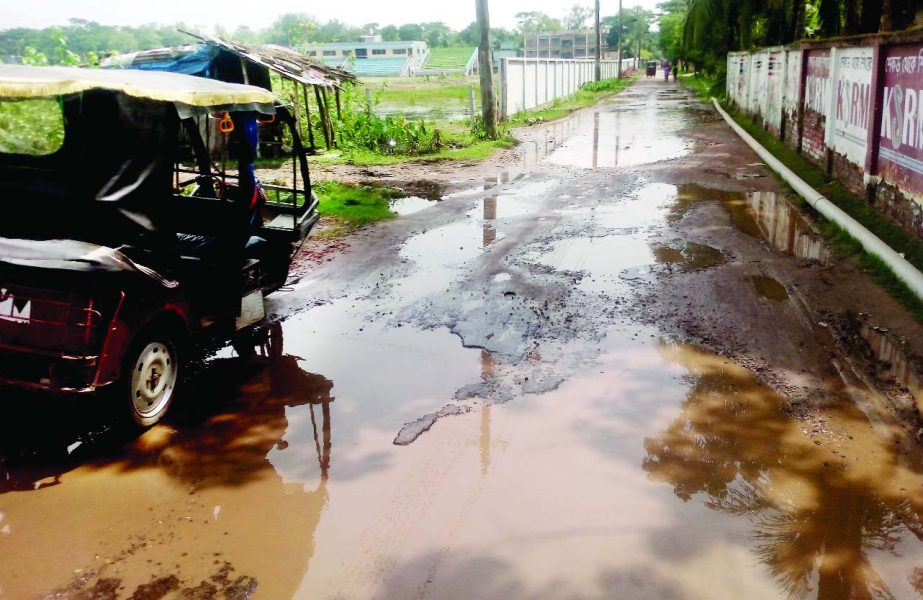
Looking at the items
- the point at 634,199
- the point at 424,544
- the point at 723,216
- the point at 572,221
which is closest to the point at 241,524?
the point at 424,544

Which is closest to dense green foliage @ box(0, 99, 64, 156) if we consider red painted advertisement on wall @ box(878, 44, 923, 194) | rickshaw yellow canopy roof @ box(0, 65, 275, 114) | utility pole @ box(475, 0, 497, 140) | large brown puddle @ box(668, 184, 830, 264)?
rickshaw yellow canopy roof @ box(0, 65, 275, 114)

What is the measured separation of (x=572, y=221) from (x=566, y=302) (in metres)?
3.60

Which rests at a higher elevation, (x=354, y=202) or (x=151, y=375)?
(x=354, y=202)

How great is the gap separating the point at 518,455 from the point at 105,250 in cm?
269

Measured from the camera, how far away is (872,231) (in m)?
8.61

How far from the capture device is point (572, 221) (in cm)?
1030

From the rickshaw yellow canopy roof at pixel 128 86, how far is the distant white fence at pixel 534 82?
65.9ft

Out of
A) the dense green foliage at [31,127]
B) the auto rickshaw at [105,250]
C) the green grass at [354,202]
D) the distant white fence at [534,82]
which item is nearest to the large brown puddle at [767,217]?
the green grass at [354,202]

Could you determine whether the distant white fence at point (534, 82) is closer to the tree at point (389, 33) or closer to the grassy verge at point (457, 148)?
the grassy verge at point (457, 148)

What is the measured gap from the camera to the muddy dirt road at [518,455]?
345 centimetres

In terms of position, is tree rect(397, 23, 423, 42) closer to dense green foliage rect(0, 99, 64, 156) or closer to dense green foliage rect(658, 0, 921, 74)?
dense green foliage rect(658, 0, 921, 74)

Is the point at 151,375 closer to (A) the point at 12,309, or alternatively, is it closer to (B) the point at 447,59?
(A) the point at 12,309

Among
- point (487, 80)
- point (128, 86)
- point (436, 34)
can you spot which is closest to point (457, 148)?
point (487, 80)

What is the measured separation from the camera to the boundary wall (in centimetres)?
821
